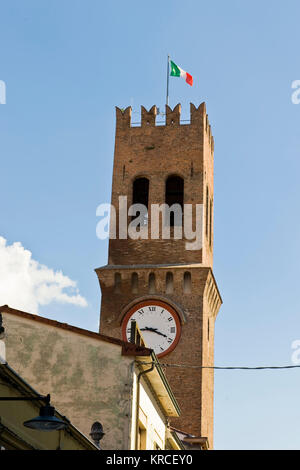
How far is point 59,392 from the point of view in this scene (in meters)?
20.4

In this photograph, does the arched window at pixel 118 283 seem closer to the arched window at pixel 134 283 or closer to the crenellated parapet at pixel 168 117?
the arched window at pixel 134 283

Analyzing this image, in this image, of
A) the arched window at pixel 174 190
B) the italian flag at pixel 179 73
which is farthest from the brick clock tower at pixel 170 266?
the italian flag at pixel 179 73

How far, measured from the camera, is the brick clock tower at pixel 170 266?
118 feet

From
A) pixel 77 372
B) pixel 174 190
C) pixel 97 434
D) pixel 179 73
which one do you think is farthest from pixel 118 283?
pixel 97 434

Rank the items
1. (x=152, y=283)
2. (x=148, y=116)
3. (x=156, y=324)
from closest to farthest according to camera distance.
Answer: (x=156, y=324)
(x=152, y=283)
(x=148, y=116)

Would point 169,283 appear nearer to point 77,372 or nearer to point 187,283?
point 187,283

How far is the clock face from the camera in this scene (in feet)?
119

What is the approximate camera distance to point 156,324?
36719 mm

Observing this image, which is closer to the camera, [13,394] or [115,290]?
[13,394]

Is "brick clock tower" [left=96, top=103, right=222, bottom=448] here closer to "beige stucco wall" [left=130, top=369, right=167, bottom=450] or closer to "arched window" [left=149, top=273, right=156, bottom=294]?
"arched window" [left=149, top=273, right=156, bottom=294]

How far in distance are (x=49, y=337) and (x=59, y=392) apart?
1317mm

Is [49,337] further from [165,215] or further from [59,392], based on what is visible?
[165,215]

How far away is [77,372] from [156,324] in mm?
16359
